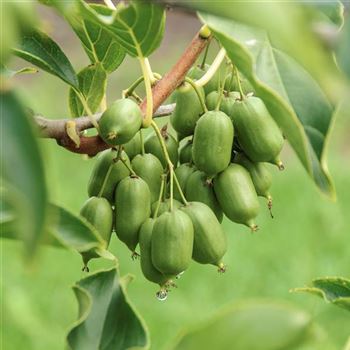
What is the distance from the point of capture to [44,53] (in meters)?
0.88

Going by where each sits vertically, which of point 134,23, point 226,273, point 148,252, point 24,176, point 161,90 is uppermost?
point 24,176

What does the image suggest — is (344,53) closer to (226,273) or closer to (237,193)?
(237,193)

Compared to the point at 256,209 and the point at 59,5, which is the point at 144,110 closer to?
the point at 256,209

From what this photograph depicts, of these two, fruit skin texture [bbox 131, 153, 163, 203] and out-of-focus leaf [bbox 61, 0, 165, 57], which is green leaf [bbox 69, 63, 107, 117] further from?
out-of-focus leaf [bbox 61, 0, 165, 57]

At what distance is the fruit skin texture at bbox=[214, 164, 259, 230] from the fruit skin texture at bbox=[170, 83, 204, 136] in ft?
0.21

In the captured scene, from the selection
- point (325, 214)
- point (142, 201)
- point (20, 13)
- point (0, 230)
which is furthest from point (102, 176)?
point (325, 214)

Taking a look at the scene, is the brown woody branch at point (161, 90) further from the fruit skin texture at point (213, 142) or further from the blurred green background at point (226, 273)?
the blurred green background at point (226, 273)

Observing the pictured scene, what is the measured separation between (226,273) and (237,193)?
2.57 meters

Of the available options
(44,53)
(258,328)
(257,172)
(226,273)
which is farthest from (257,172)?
(226,273)

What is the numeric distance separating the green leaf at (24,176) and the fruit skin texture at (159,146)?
1.75 ft

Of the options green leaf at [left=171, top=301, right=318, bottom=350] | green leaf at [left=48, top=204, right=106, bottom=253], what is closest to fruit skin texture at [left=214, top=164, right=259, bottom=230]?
green leaf at [left=48, top=204, right=106, bottom=253]

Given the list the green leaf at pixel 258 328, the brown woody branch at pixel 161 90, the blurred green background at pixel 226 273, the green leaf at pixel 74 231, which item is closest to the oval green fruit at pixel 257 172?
the brown woody branch at pixel 161 90

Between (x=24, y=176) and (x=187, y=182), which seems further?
(x=187, y=182)

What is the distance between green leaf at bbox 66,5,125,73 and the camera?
89 centimetres
